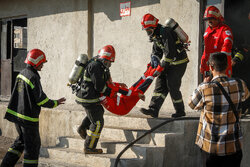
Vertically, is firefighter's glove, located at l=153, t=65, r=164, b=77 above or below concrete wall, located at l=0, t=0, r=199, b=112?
below

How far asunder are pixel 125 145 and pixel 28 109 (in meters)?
1.65

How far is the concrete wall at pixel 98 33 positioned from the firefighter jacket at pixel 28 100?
3.60 m

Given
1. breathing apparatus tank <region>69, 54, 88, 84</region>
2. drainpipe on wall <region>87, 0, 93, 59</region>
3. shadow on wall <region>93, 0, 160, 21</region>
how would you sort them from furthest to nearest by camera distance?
drainpipe on wall <region>87, 0, 93, 59</region> → shadow on wall <region>93, 0, 160, 21</region> → breathing apparatus tank <region>69, 54, 88, 84</region>

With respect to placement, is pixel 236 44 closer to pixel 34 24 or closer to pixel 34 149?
pixel 34 149

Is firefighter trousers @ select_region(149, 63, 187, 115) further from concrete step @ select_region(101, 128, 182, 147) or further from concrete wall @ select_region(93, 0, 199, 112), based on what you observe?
concrete wall @ select_region(93, 0, 199, 112)

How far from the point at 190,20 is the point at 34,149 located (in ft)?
14.2

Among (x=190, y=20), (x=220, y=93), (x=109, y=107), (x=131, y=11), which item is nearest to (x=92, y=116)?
(x=109, y=107)

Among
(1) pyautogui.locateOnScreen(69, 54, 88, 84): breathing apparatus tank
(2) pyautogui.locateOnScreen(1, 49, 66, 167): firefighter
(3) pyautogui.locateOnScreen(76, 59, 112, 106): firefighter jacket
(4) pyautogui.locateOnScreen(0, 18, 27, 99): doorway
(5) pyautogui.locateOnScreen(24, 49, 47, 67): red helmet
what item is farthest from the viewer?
(4) pyautogui.locateOnScreen(0, 18, 27, 99): doorway

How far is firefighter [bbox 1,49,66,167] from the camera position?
5.84 metres

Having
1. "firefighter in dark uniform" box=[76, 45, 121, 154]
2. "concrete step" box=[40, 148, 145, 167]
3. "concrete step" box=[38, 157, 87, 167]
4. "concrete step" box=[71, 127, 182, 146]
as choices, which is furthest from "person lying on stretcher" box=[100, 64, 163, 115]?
"concrete step" box=[38, 157, 87, 167]

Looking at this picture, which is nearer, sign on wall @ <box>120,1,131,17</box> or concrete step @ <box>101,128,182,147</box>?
concrete step @ <box>101,128,182,147</box>

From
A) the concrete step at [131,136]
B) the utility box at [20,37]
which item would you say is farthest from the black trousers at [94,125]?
the utility box at [20,37]

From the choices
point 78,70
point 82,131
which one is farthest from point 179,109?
point 78,70

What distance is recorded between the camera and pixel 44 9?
11688mm
